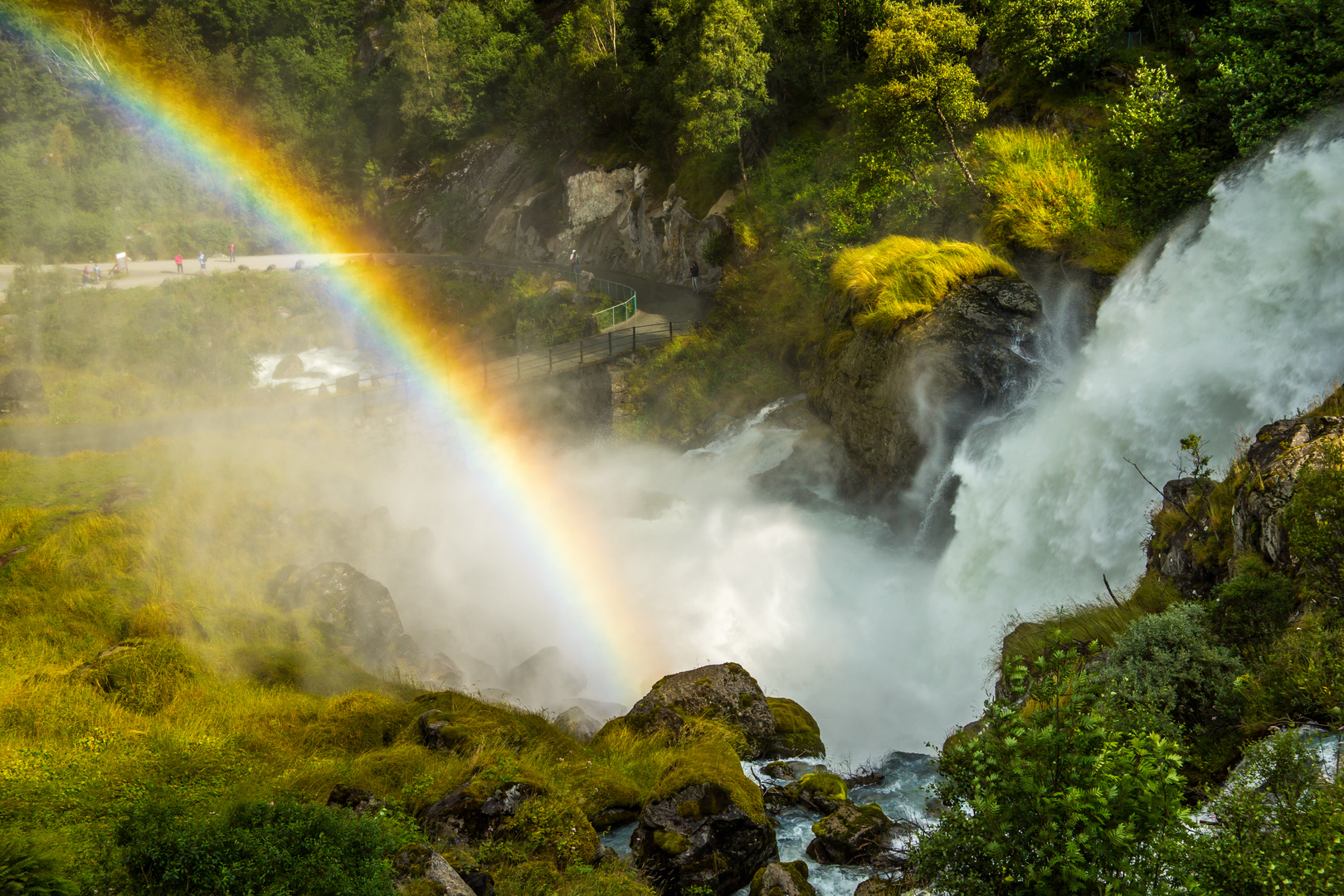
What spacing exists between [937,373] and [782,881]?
12.2 metres

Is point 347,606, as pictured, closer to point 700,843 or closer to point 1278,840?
point 700,843

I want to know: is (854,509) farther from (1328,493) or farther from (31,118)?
(31,118)

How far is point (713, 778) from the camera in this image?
8.86 m

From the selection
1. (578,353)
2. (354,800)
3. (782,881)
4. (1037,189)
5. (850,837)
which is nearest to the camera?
(782,881)

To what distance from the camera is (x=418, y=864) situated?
6.61m

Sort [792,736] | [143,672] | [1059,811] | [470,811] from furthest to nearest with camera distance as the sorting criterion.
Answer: [792,736] < [143,672] < [470,811] < [1059,811]

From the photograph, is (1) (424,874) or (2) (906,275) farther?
(2) (906,275)

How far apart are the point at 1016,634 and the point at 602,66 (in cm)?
4096

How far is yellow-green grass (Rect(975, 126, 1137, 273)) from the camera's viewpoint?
16953 millimetres

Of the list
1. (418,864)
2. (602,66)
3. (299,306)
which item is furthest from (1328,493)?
(299,306)

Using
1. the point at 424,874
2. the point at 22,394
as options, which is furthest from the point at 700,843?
the point at 22,394

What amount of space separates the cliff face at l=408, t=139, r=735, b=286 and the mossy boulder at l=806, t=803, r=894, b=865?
87.8 ft

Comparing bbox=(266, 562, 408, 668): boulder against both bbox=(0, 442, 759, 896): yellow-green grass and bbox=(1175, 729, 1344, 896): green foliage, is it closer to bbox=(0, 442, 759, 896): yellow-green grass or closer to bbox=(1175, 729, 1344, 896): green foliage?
bbox=(0, 442, 759, 896): yellow-green grass

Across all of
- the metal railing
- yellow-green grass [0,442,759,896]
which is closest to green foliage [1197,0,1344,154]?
yellow-green grass [0,442,759,896]
